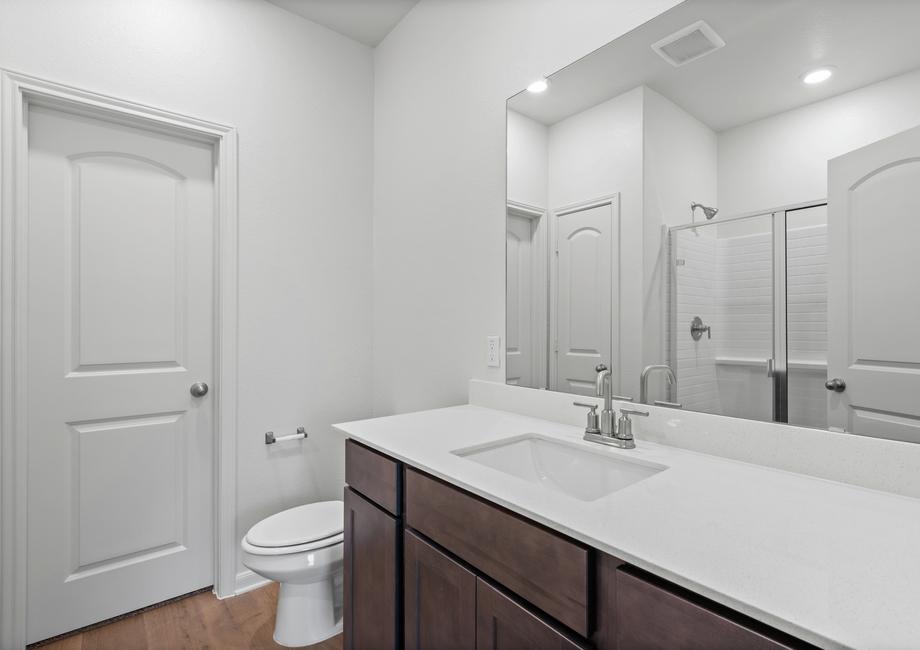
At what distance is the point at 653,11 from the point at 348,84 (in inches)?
65.2

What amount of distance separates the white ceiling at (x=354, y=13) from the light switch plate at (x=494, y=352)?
1.65 m

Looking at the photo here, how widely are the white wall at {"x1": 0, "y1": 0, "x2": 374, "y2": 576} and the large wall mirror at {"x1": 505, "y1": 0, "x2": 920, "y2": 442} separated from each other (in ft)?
3.92

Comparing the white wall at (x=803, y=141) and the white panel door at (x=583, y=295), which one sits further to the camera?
the white panel door at (x=583, y=295)

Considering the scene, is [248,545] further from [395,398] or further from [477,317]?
[477,317]

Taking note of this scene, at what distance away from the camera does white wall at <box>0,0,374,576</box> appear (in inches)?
69.4

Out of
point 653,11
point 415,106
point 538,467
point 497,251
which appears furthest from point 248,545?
point 653,11

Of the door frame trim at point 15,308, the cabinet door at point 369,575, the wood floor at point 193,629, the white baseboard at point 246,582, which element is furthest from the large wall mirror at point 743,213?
the door frame trim at point 15,308

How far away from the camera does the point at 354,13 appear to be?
2.19m

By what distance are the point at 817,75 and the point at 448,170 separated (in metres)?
1.29

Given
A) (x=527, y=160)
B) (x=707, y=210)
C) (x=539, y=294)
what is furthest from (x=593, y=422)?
(x=527, y=160)

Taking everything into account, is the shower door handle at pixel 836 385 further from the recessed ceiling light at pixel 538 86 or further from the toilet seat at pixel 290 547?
the toilet seat at pixel 290 547

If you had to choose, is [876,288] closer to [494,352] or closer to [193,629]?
[494,352]

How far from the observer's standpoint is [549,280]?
5.09 feet

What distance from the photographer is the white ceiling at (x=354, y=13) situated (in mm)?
2117
